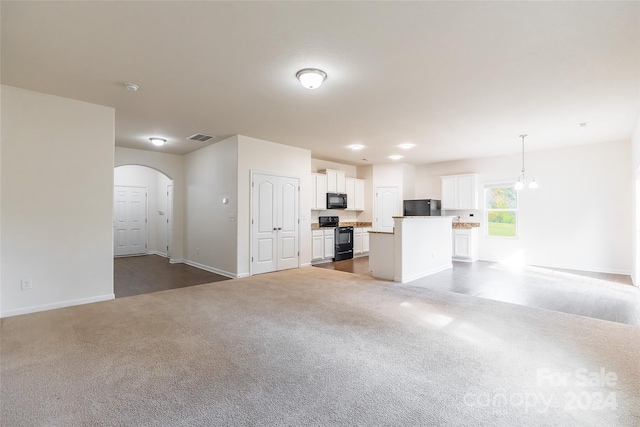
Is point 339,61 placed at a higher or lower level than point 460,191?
higher

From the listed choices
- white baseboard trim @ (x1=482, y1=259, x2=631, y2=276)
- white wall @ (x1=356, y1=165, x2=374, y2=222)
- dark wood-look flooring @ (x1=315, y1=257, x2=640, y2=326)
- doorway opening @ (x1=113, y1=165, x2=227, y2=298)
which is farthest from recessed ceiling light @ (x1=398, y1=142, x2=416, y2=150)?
doorway opening @ (x1=113, y1=165, x2=227, y2=298)

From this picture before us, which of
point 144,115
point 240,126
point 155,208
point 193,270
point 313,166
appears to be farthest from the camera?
point 155,208

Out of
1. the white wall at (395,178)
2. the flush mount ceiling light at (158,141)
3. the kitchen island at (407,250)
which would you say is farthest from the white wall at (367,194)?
the flush mount ceiling light at (158,141)

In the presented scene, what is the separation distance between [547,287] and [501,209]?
3063 mm

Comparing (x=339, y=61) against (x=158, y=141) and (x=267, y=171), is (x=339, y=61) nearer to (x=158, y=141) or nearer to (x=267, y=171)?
(x=267, y=171)

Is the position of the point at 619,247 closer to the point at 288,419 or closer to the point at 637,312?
the point at 637,312

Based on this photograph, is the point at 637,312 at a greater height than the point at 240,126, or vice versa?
the point at 240,126

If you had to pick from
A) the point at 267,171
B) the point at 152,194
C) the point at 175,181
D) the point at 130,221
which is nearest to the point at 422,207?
the point at 267,171

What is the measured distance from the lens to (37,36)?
2.53 metres

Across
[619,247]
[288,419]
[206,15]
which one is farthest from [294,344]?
[619,247]

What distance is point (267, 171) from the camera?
20.1 feet

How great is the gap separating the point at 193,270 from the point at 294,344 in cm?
450

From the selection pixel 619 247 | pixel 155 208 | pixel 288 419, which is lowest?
pixel 288 419

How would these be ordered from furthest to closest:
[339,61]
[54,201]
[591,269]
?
1. [591,269]
2. [54,201]
3. [339,61]
